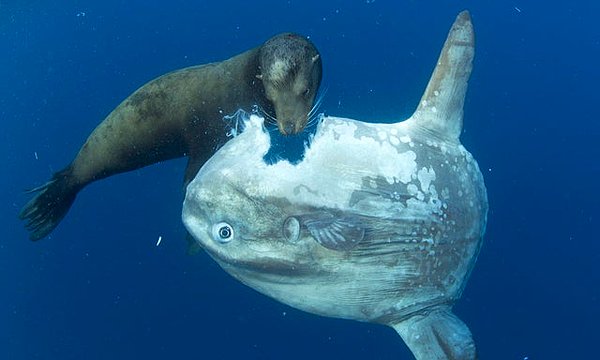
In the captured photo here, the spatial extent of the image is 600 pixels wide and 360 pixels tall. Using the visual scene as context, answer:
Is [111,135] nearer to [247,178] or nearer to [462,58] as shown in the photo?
[247,178]

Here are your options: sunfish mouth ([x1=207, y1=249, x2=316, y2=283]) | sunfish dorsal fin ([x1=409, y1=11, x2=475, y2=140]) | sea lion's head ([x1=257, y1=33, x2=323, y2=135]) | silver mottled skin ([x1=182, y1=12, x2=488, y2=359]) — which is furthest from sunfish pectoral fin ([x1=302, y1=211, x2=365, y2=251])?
sunfish dorsal fin ([x1=409, y1=11, x2=475, y2=140])

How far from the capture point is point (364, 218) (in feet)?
13.1

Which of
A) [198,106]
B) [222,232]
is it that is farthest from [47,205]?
[222,232]

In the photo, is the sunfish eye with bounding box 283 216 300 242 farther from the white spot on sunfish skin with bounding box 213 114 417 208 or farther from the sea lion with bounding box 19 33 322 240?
the sea lion with bounding box 19 33 322 240

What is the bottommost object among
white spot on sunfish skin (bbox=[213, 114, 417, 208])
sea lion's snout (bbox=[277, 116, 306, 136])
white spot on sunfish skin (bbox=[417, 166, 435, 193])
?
white spot on sunfish skin (bbox=[417, 166, 435, 193])

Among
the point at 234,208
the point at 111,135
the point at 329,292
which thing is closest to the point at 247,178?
the point at 234,208

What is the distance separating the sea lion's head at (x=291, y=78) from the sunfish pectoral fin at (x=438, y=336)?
5.92 ft

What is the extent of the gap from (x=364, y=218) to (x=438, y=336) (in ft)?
3.95

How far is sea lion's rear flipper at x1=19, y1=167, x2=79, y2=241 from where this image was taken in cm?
650

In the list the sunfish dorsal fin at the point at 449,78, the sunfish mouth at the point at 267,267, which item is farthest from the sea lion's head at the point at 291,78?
the sunfish dorsal fin at the point at 449,78

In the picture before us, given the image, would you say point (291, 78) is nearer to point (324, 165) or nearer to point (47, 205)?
point (324, 165)

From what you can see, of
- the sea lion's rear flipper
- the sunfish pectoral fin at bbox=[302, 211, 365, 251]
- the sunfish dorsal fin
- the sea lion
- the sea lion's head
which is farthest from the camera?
the sea lion's rear flipper

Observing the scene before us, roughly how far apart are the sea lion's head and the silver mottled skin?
7.5 inches

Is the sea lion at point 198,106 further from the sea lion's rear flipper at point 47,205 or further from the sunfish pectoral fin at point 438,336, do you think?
the sunfish pectoral fin at point 438,336
